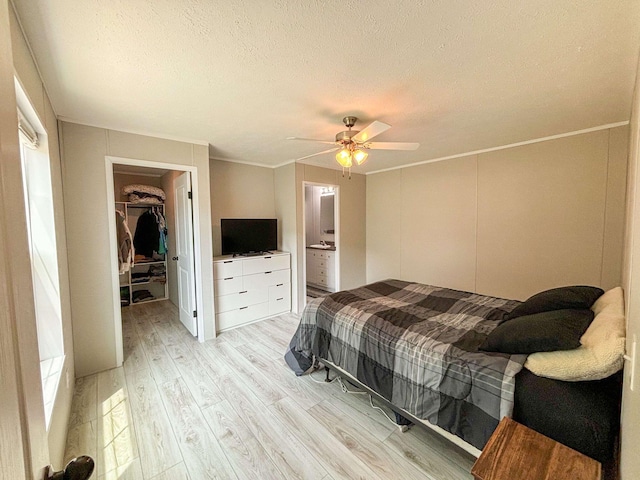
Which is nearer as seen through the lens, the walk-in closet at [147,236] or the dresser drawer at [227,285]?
the dresser drawer at [227,285]

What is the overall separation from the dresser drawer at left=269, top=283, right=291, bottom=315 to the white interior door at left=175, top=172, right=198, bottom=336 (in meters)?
1.09

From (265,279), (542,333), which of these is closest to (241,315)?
(265,279)

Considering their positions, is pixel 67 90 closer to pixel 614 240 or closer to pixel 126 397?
pixel 126 397

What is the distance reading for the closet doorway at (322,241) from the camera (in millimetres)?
4770

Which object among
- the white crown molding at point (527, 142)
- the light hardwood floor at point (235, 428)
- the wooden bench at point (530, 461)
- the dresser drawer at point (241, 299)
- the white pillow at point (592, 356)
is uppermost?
the white crown molding at point (527, 142)

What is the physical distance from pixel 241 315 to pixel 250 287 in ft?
1.31

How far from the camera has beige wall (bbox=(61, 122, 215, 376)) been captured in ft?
8.04

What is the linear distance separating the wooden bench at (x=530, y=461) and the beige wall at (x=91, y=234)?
125 inches

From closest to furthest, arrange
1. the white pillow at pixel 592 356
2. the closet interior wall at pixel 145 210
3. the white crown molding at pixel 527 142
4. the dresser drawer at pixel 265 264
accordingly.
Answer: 1. the white pillow at pixel 592 356
2. the white crown molding at pixel 527 142
3. the dresser drawer at pixel 265 264
4. the closet interior wall at pixel 145 210

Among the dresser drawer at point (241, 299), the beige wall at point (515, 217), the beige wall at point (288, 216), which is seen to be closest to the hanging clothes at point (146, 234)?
the dresser drawer at point (241, 299)

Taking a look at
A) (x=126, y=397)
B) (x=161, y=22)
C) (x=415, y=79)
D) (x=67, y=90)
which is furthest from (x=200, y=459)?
(x=415, y=79)

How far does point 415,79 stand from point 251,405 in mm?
2708

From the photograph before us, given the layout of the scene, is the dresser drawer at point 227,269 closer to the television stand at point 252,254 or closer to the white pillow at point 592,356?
the television stand at point 252,254

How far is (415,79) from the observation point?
1.79 metres
